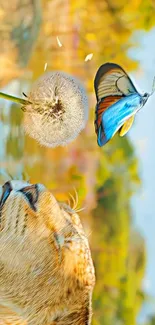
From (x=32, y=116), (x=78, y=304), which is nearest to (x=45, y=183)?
(x=32, y=116)

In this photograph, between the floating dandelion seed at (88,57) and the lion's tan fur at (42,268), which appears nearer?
the lion's tan fur at (42,268)

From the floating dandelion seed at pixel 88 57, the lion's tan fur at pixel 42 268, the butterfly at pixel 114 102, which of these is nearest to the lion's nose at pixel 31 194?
the lion's tan fur at pixel 42 268

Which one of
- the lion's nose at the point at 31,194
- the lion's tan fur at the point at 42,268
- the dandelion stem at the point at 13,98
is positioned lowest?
the lion's tan fur at the point at 42,268

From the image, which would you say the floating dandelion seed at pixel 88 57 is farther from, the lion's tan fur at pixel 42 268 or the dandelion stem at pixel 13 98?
the lion's tan fur at pixel 42 268

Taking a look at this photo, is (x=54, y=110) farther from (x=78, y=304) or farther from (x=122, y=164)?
(x=78, y=304)

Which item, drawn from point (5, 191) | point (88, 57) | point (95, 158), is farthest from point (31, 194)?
point (88, 57)

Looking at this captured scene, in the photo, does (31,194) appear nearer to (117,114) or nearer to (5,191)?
(5,191)

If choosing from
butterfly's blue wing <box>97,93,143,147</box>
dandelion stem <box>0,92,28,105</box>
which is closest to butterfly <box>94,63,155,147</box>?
butterfly's blue wing <box>97,93,143,147</box>
